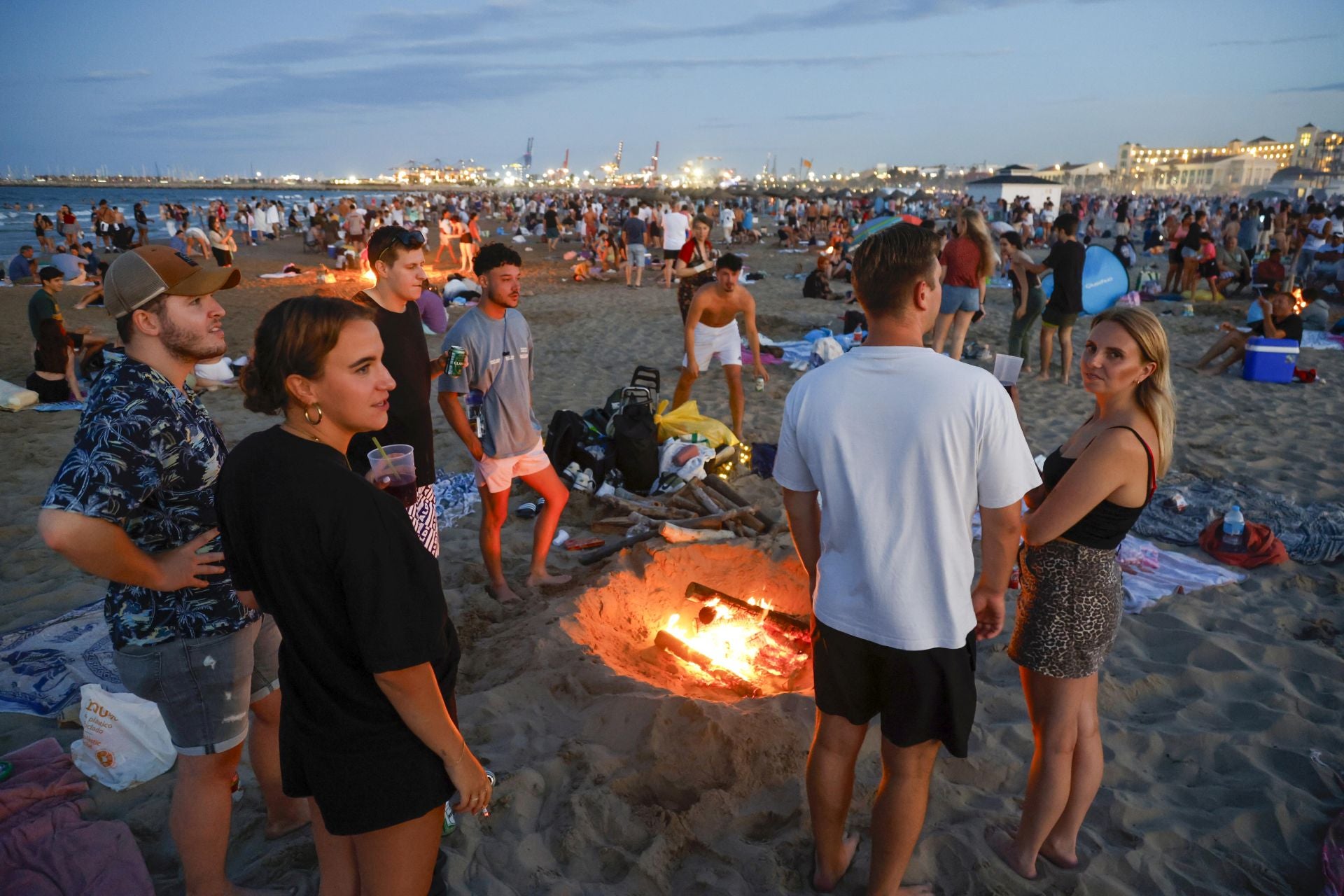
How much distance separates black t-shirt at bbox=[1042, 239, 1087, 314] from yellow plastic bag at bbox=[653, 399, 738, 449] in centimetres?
486

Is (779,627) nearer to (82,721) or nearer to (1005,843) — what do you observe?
(1005,843)

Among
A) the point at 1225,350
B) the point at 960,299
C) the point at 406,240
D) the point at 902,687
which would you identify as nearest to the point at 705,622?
the point at 902,687

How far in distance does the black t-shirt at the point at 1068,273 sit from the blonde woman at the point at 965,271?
2.26ft

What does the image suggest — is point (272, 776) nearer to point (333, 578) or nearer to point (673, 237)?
point (333, 578)

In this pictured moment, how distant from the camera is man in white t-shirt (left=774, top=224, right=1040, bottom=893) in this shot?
76.9 inches

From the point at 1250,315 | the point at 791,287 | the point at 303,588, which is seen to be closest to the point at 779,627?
the point at 303,588

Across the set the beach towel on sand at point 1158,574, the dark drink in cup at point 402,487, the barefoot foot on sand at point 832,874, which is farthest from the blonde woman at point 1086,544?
the dark drink in cup at point 402,487

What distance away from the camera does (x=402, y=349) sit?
11.5 feet

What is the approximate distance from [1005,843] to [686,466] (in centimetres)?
377

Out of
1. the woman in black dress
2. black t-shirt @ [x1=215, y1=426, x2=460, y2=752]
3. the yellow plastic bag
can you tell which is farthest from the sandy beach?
black t-shirt @ [x1=215, y1=426, x2=460, y2=752]

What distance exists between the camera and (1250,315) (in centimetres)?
990

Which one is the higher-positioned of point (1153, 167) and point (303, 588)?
point (1153, 167)

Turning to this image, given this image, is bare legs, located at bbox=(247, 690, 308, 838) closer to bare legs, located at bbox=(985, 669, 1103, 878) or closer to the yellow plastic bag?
bare legs, located at bbox=(985, 669, 1103, 878)

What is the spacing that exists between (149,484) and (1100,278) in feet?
34.5
